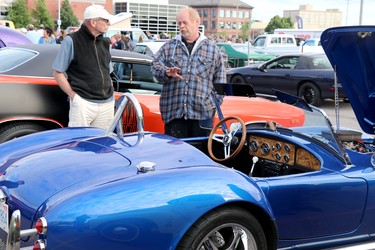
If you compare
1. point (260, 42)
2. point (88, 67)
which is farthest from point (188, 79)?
point (260, 42)

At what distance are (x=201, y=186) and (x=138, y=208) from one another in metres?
0.39

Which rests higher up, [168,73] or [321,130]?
[168,73]

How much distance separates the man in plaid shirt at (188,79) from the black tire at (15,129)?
5.07 ft

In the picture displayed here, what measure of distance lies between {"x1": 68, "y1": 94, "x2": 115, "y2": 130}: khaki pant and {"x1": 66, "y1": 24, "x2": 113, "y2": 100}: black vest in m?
0.07

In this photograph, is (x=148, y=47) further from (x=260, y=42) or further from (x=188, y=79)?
(x=188, y=79)

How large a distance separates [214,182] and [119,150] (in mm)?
731

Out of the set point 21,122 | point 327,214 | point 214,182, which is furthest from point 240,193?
point 21,122

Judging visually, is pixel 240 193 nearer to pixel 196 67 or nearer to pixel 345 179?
pixel 345 179

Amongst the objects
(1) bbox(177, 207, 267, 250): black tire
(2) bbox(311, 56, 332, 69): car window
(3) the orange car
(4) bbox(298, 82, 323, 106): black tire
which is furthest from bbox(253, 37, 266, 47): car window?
(1) bbox(177, 207, 267, 250): black tire

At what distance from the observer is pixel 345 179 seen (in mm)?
3451

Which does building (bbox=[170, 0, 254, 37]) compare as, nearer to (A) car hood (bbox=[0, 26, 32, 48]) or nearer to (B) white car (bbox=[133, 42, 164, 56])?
(B) white car (bbox=[133, 42, 164, 56])

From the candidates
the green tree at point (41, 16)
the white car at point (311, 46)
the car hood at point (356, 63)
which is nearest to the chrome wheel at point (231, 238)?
the car hood at point (356, 63)

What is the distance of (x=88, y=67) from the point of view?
4.98 m

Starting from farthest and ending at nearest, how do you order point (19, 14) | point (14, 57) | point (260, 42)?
point (19, 14) < point (260, 42) < point (14, 57)
